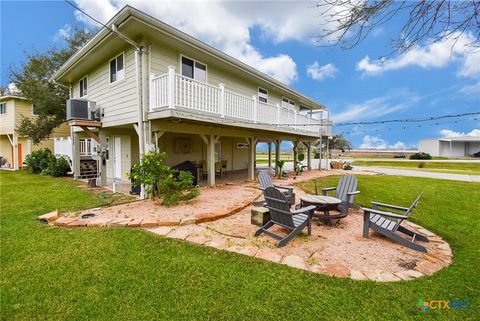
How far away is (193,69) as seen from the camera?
9242 mm

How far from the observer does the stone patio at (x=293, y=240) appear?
3391 mm

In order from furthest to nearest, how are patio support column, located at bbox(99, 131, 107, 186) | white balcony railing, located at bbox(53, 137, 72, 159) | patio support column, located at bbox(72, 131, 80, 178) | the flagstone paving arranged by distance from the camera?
white balcony railing, located at bbox(53, 137, 72, 159) < patio support column, located at bbox(72, 131, 80, 178) < patio support column, located at bbox(99, 131, 107, 186) < the flagstone paving

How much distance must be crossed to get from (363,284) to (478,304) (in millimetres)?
1164

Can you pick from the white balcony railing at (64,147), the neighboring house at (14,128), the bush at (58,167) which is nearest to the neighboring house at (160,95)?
the white balcony railing at (64,147)

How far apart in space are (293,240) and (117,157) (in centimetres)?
981

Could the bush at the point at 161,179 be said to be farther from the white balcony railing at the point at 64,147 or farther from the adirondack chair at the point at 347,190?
the white balcony railing at the point at 64,147

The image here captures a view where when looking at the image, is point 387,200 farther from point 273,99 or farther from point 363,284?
point 273,99

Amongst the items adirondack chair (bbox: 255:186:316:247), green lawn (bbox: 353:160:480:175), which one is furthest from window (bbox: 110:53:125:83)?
green lawn (bbox: 353:160:480:175)

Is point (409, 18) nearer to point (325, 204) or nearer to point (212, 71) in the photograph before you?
point (325, 204)

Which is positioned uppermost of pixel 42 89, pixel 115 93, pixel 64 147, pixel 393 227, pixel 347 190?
pixel 42 89

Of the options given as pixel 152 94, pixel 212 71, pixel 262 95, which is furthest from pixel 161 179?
pixel 262 95

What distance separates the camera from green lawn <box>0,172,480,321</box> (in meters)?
2.44

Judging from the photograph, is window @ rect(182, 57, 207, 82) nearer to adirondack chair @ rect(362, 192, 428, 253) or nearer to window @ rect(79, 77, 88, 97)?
window @ rect(79, 77, 88, 97)

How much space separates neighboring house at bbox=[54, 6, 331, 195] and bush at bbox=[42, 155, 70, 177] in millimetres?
1621
